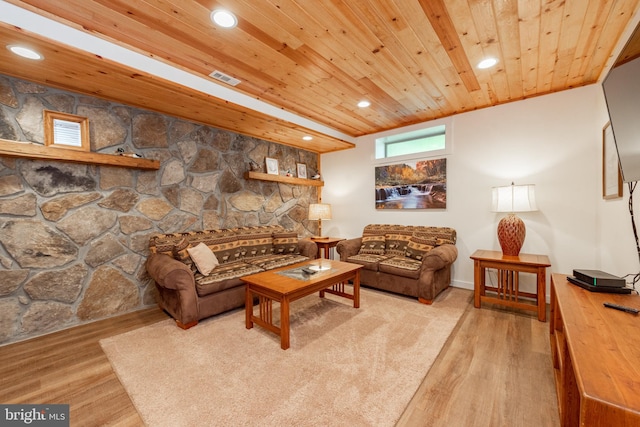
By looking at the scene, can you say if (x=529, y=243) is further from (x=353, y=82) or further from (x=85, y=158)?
(x=85, y=158)

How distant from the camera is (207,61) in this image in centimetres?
233

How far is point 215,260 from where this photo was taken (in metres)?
3.05

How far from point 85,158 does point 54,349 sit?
5.49 ft

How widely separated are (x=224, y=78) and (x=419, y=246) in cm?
307

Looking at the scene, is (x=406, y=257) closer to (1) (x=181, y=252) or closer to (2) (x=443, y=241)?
(2) (x=443, y=241)

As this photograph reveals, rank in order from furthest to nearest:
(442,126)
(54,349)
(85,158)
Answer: (442,126) → (85,158) → (54,349)

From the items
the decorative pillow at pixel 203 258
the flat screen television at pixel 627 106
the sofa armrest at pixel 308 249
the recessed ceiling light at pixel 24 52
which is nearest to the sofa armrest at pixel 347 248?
the sofa armrest at pixel 308 249

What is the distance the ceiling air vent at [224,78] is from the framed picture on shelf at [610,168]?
3.39 meters

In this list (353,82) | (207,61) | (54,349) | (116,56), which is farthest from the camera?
(353,82)

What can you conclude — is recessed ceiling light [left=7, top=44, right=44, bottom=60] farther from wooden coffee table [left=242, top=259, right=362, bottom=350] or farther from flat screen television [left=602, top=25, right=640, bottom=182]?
flat screen television [left=602, top=25, right=640, bottom=182]

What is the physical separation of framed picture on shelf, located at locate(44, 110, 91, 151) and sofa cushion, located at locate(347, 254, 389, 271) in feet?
10.7

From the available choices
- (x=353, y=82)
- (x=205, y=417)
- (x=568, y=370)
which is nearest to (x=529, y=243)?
(x=568, y=370)

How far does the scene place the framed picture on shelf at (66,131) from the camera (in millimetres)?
2410

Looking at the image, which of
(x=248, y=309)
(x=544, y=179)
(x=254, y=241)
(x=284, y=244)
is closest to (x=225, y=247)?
(x=254, y=241)
